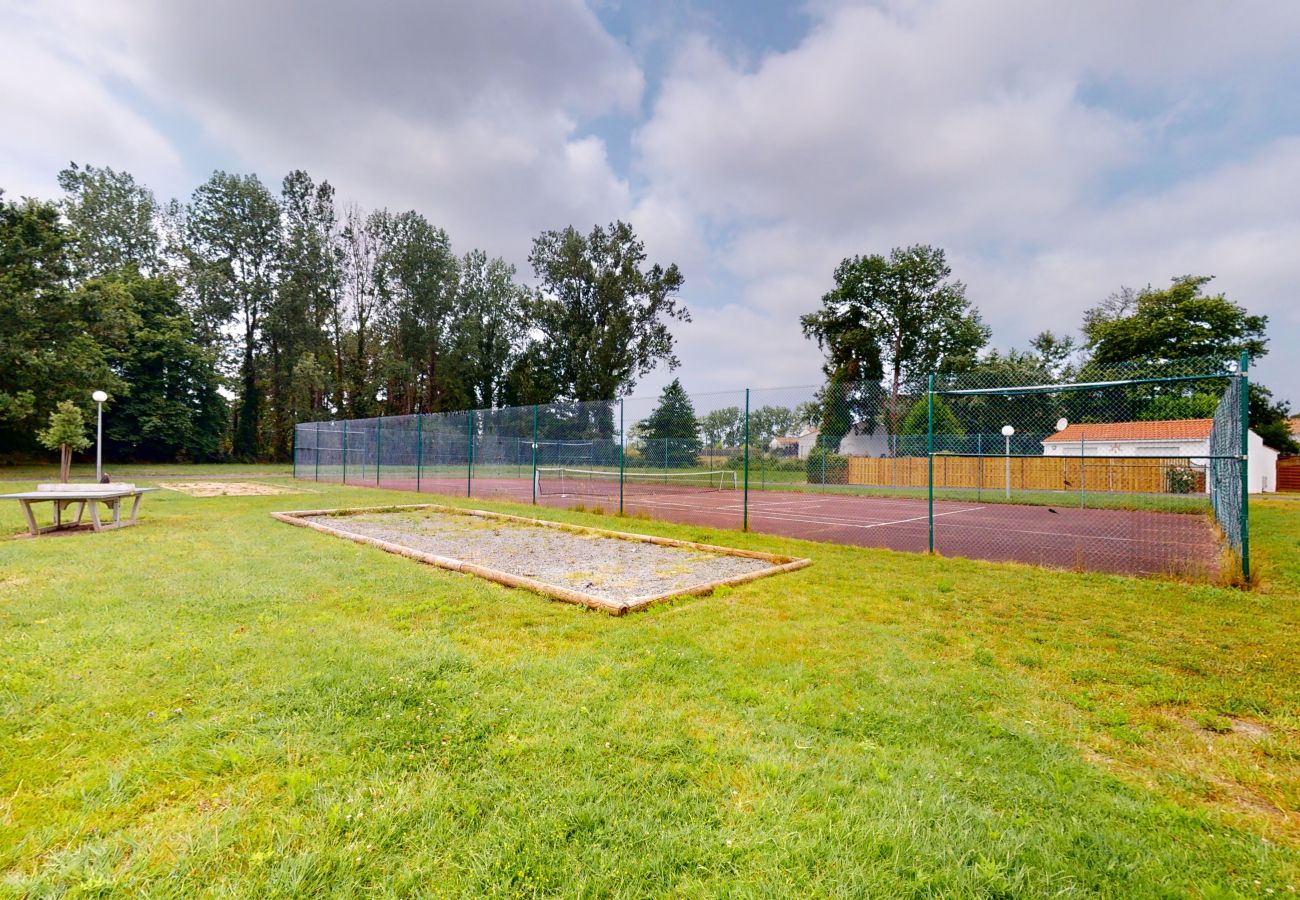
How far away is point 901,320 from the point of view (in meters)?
38.9

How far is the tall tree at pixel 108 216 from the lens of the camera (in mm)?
31750

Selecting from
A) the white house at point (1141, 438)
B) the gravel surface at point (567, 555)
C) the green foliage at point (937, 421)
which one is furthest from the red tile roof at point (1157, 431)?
the gravel surface at point (567, 555)

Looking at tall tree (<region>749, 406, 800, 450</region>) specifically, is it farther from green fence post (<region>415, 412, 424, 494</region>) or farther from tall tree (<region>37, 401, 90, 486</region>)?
tall tree (<region>37, 401, 90, 486</region>)

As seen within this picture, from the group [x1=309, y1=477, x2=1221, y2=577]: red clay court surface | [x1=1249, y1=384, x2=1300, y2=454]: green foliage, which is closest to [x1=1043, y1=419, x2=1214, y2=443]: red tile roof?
[x1=309, y1=477, x2=1221, y2=577]: red clay court surface

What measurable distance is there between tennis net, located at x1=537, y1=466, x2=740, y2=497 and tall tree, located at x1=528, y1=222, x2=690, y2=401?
76.6 ft

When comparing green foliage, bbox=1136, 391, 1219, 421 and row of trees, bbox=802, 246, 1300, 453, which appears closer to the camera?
green foliage, bbox=1136, 391, 1219, 421

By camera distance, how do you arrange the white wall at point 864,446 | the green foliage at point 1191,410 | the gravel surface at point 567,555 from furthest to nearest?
the white wall at point 864,446 < the green foliage at point 1191,410 < the gravel surface at point 567,555

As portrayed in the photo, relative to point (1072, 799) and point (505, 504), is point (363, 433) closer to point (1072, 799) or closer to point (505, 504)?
point (505, 504)

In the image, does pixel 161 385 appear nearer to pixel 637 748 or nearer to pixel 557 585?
pixel 557 585

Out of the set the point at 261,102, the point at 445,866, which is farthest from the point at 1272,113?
the point at 261,102

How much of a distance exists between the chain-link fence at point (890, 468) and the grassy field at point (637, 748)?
13.2ft

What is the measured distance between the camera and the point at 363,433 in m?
19.5

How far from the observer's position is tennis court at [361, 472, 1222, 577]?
24.9 feet

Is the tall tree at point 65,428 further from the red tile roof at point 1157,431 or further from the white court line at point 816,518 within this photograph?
the red tile roof at point 1157,431
